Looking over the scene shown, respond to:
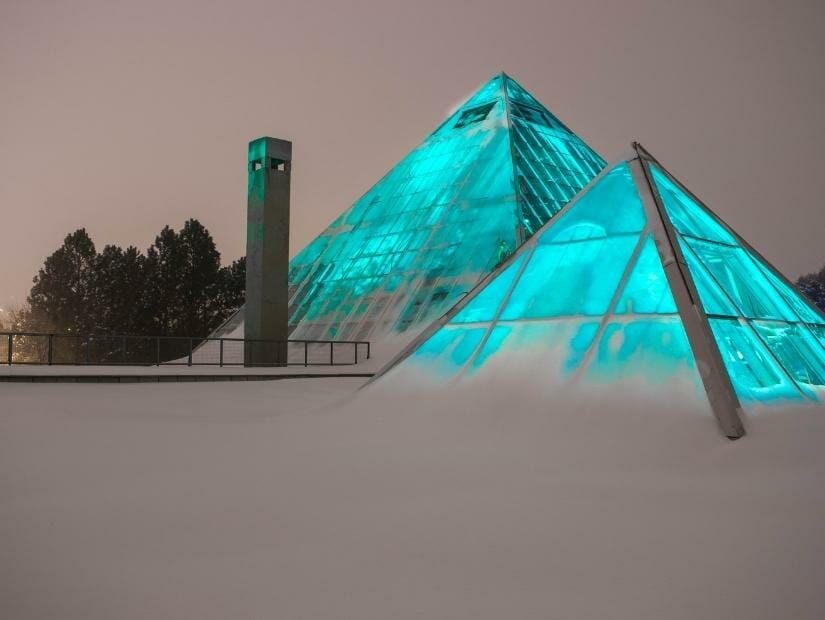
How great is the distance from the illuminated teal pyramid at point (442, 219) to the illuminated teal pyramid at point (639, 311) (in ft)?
59.8

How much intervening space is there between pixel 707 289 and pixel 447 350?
3.94m

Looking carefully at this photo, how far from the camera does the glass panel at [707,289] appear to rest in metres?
10.3

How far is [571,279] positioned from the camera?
38.2 ft

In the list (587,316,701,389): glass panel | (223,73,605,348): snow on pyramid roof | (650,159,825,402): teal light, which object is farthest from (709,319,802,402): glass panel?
(223,73,605,348): snow on pyramid roof

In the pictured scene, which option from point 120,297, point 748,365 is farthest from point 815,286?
point 748,365

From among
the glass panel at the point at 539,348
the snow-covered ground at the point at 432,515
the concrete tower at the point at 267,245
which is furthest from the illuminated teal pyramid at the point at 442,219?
the snow-covered ground at the point at 432,515

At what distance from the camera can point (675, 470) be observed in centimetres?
752

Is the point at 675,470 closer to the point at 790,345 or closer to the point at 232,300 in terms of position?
the point at 790,345

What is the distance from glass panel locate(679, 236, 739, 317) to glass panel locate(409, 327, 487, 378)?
3.17 meters

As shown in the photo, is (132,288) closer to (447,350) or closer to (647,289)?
(447,350)

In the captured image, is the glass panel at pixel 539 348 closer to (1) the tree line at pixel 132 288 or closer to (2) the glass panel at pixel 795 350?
(2) the glass panel at pixel 795 350

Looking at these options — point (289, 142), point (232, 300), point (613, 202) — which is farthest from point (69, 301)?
point (613, 202)

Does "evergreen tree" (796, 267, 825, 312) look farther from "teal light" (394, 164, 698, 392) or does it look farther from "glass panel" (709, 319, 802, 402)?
"glass panel" (709, 319, 802, 402)

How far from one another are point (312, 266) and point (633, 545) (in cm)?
3655
